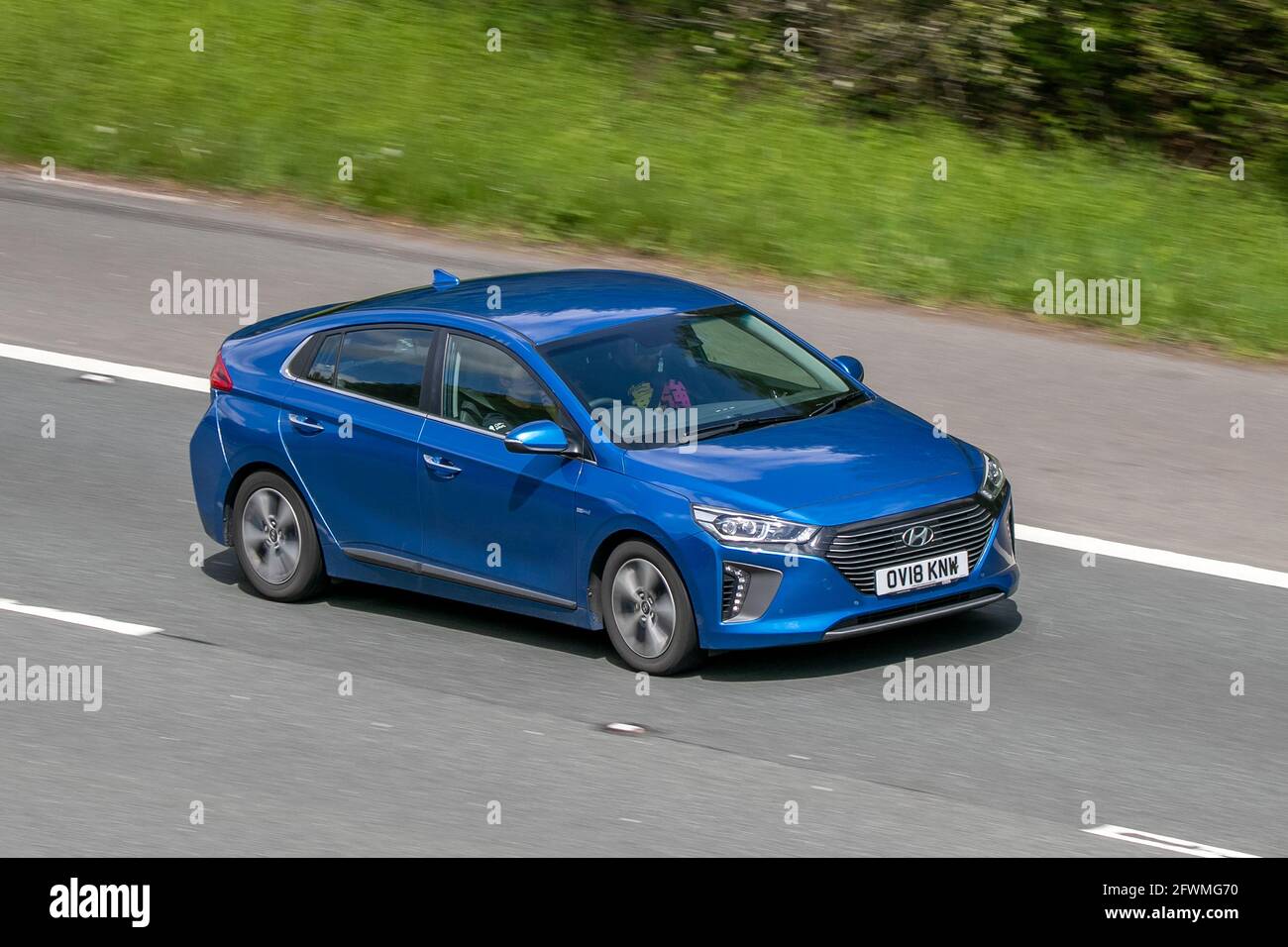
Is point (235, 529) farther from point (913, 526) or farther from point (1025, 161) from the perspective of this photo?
point (1025, 161)

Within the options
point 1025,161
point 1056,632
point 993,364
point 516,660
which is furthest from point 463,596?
point 1025,161

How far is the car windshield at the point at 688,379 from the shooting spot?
30.8 ft

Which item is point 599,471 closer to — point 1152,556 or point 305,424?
point 305,424

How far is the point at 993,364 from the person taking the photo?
46.2 ft

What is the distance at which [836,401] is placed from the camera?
991 centimetres

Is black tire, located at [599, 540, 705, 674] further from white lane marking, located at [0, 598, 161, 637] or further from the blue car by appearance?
white lane marking, located at [0, 598, 161, 637]

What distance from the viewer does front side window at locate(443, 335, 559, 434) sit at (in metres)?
9.56

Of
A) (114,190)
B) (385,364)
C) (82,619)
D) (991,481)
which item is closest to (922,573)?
(991,481)

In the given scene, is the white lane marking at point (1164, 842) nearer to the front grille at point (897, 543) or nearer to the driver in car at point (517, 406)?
the front grille at point (897, 543)

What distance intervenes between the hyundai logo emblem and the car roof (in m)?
1.80

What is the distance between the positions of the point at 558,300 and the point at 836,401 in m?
1.44

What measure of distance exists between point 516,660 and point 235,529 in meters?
1.94

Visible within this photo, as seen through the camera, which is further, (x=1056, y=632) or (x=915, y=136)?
(x=915, y=136)

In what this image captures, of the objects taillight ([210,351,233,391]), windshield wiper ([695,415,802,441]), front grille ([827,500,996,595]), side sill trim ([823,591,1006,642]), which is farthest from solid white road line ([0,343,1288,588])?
taillight ([210,351,233,391])
